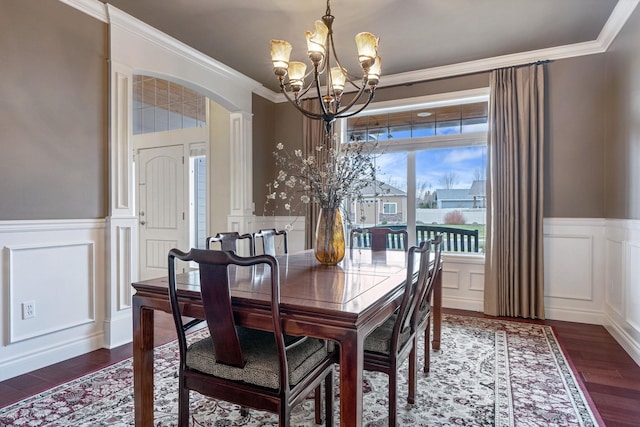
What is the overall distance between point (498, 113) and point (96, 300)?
157 inches

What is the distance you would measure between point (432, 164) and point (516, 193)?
0.97 m

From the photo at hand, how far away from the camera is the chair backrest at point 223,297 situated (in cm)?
131

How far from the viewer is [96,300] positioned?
9.50 feet

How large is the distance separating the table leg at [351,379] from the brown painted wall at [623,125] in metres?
2.59

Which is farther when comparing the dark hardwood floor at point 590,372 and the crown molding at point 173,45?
the crown molding at point 173,45

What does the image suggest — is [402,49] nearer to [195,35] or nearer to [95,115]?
[195,35]

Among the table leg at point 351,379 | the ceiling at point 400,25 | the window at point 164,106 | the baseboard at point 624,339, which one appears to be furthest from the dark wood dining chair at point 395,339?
Result: the window at point 164,106

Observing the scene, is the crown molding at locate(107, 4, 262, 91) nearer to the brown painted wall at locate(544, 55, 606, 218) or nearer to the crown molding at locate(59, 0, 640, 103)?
the crown molding at locate(59, 0, 640, 103)

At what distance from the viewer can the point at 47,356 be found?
2.57m

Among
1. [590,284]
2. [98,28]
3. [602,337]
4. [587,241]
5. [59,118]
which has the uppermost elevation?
[98,28]

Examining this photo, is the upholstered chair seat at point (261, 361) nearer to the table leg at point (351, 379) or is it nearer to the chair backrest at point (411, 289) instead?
the table leg at point (351, 379)

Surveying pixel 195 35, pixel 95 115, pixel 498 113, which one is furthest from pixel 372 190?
pixel 95 115

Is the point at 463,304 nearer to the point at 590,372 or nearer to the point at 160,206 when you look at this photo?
the point at 590,372

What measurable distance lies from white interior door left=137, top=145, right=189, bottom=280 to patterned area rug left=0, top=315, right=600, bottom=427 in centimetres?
275
